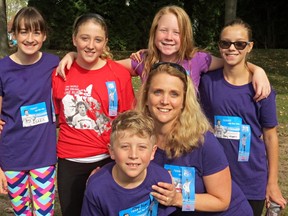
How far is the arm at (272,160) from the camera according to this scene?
3160 mm

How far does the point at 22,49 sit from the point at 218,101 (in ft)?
4.78

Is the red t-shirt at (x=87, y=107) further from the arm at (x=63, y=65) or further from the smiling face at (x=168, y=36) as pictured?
the smiling face at (x=168, y=36)

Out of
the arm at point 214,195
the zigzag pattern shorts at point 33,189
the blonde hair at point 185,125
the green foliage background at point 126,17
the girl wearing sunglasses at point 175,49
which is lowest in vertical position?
the zigzag pattern shorts at point 33,189

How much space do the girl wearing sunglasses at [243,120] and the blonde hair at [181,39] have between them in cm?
29

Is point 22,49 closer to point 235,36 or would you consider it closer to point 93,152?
point 93,152

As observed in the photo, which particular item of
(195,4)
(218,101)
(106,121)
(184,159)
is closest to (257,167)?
(218,101)

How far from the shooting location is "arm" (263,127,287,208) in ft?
10.4

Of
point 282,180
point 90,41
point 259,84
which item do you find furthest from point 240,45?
point 282,180

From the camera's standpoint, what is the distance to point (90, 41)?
3248 millimetres

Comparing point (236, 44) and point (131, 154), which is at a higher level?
point (236, 44)

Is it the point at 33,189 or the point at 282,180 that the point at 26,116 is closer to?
the point at 33,189

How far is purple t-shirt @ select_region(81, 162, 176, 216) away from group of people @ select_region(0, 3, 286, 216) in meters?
0.10

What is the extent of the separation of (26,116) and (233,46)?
157 centimetres

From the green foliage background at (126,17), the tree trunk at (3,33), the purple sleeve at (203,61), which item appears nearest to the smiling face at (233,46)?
the purple sleeve at (203,61)
